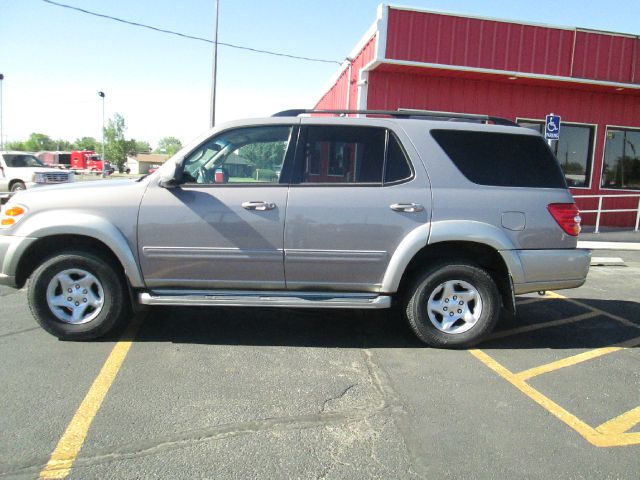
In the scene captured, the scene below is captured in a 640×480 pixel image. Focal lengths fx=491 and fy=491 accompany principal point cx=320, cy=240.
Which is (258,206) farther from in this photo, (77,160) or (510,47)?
(77,160)

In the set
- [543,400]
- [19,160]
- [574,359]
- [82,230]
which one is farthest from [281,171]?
[19,160]

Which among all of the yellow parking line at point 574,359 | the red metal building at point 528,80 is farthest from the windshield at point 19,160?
the yellow parking line at point 574,359

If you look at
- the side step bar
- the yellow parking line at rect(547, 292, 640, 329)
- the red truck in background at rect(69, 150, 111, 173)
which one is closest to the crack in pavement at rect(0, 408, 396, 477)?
the side step bar

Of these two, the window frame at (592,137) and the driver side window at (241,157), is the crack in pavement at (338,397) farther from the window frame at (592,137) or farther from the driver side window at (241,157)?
the window frame at (592,137)

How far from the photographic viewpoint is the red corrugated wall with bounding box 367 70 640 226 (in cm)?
1175

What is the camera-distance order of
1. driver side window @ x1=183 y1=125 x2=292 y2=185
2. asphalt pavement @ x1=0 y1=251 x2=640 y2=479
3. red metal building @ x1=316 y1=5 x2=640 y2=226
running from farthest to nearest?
1. red metal building @ x1=316 y1=5 x2=640 y2=226
2. driver side window @ x1=183 y1=125 x2=292 y2=185
3. asphalt pavement @ x1=0 y1=251 x2=640 y2=479

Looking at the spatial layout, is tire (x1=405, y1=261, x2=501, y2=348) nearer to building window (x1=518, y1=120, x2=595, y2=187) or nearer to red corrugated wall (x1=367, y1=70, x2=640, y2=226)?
red corrugated wall (x1=367, y1=70, x2=640, y2=226)

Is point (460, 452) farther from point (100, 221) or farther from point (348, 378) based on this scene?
point (100, 221)

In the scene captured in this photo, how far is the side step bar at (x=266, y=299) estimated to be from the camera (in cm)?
411

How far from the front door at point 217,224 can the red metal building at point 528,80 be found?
7.59 metres

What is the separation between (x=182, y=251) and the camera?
410 cm

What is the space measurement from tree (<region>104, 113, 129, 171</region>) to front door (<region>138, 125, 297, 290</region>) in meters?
77.8

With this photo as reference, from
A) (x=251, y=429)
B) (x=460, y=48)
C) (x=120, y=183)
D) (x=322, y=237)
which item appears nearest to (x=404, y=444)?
(x=251, y=429)

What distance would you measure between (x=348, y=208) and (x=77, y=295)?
7.97 ft
